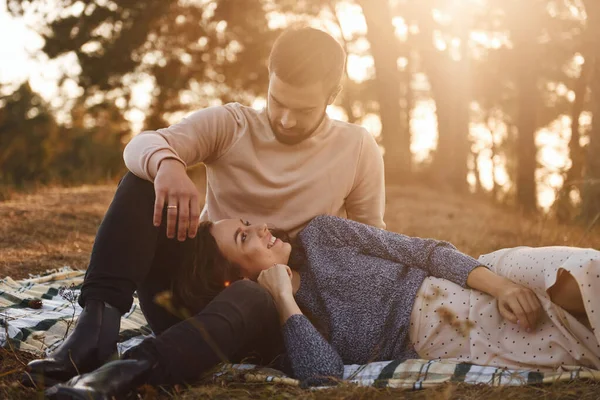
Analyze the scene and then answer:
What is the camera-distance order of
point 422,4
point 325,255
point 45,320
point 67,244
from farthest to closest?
point 422,4, point 67,244, point 45,320, point 325,255

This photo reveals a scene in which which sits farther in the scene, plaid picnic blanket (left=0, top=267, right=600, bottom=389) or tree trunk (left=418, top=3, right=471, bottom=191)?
tree trunk (left=418, top=3, right=471, bottom=191)

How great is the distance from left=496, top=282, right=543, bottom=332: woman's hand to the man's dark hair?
1.21 meters

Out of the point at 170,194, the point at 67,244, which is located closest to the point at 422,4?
the point at 67,244

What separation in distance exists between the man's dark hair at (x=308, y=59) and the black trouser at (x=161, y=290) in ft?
2.63

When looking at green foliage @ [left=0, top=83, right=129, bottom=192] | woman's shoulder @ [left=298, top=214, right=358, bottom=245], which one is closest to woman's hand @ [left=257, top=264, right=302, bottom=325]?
woman's shoulder @ [left=298, top=214, right=358, bottom=245]

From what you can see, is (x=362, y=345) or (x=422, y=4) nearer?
(x=362, y=345)

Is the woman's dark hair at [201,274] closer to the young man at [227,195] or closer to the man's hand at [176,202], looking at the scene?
the young man at [227,195]

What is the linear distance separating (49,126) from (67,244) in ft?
37.9

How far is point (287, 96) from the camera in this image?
111 inches

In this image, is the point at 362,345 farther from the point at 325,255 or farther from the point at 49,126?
the point at 49,126

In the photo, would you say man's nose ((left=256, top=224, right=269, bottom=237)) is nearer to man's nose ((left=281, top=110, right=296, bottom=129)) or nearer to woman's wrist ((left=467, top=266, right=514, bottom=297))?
man's nose ((left=281, top=110, right=296, bottom=129))

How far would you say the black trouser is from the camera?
6.76ft

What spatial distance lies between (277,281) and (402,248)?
0.54 meters

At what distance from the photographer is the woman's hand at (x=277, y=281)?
241 cm
